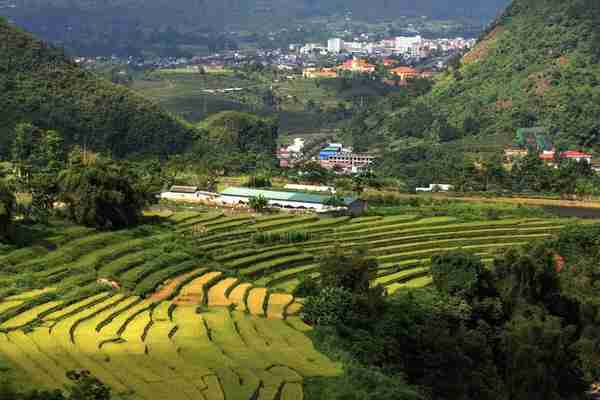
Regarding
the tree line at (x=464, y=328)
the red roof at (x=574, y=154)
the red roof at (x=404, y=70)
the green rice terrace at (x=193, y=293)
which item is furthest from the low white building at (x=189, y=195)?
the red roof at (x=404, y=70)

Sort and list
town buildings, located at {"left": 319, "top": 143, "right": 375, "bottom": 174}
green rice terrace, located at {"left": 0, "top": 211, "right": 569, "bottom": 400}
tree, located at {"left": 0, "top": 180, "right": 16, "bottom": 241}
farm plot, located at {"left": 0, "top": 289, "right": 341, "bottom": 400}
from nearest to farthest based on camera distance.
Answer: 1. farm plot, located at {"left": 0, "top": 289, "right": 341, "bottom": 400}
2. green rice terrace, located at {"left": 0, "top": 211, "right": 569, "bottom": 400}
3. tree, located at {"left": 0, "top": 180, "right": 16, "bottom": 241}
4. town buildings, located at {"left": 319, "top": 143, "right": 375, "bottom": 174}

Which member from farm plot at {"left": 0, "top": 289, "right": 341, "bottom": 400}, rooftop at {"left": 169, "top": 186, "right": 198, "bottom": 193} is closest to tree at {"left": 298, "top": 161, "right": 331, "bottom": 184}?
rooftop at {"left": 169, "top": 186, "right": 198, "bottom": 193}

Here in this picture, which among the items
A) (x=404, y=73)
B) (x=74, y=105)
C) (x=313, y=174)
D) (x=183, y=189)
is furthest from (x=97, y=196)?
(x=404, y=73)

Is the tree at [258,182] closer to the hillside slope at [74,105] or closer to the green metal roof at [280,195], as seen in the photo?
the green metal roof at [280,195]

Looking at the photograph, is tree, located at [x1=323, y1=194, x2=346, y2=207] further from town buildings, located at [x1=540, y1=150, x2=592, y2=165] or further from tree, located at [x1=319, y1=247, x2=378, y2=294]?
town buildings, located at [x1=540, y1=150, x2=592, y2=165]

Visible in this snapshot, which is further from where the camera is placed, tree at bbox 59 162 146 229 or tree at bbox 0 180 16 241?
tree at bbox 59 162 146 229

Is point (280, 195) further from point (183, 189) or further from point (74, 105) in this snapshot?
point (74, 105)
